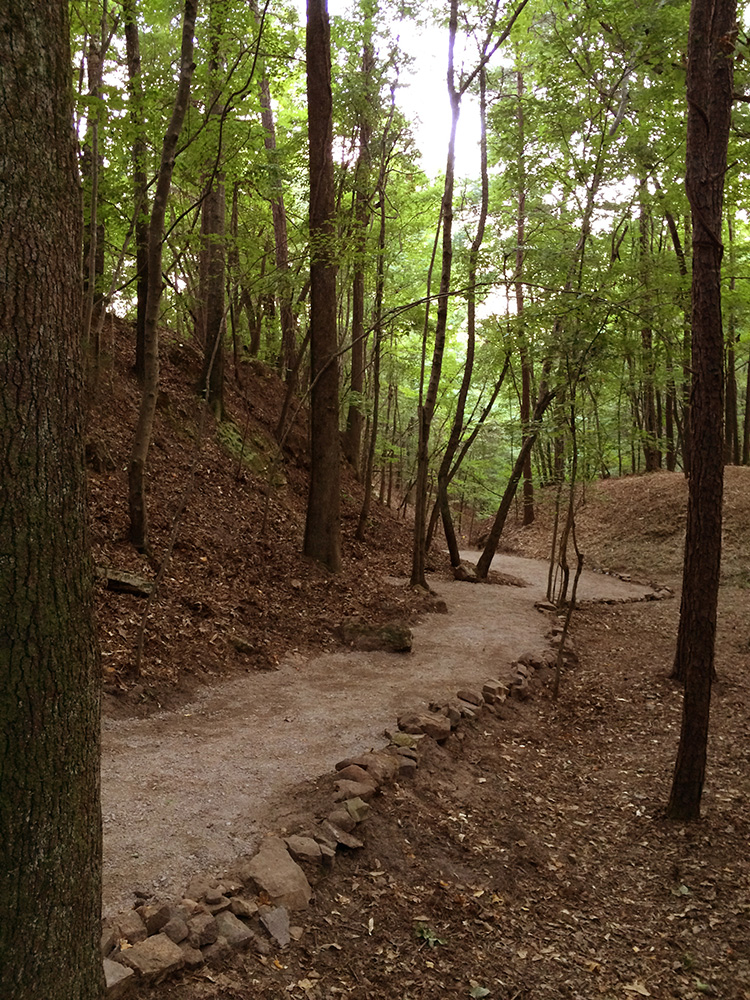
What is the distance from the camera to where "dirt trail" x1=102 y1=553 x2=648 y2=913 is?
147 inches

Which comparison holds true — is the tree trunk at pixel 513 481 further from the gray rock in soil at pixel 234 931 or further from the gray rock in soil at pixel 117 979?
the gray rock in soil at pixel 117 979

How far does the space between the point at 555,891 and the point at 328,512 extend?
6.21 metres

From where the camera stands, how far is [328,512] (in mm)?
9742

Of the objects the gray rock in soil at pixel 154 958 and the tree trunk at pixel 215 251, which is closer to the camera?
the gray rock in soil at pixel 154 958

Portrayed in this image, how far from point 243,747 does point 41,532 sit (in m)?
A: 3.62

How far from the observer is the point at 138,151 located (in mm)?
8398

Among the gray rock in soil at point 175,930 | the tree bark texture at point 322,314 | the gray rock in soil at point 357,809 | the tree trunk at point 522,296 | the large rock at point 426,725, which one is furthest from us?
the tree trunk at point 522,296

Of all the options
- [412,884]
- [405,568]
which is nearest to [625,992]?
[412,884]

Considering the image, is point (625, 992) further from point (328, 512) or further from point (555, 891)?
point (328, 512)

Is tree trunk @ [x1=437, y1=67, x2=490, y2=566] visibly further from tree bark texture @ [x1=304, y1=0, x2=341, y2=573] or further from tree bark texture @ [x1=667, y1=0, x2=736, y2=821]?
tree bark texture @ [x1=667, y1=0, x2=736, y2=821]

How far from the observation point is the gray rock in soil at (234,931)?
3096mm

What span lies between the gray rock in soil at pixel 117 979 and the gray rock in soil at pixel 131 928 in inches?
8.7

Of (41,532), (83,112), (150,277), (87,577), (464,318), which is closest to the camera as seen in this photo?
(41,532)

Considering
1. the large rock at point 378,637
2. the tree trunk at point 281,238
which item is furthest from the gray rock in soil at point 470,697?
the tree trunk at point 281,238
